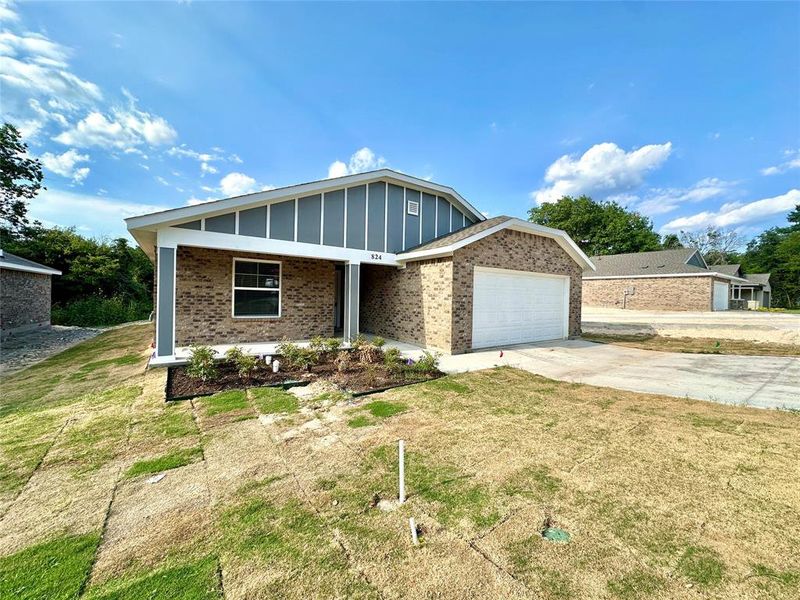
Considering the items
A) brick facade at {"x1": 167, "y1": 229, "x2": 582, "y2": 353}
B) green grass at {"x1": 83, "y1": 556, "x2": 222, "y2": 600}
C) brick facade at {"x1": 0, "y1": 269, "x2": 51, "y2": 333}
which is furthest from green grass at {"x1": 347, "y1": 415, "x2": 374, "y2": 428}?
brick facade at {"x1": 0, "y1": 269, "x2": 51, "y2": 333}

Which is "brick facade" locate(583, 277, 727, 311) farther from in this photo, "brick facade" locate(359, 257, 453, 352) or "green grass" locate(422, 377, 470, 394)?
"green grass" locate(422, 377, 470, 394)

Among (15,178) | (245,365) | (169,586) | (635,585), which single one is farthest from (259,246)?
(15,178)

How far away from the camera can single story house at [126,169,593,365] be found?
28.2 ft

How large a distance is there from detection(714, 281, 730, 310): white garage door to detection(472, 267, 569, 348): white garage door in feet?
69.1

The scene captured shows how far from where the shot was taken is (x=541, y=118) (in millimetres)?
15016

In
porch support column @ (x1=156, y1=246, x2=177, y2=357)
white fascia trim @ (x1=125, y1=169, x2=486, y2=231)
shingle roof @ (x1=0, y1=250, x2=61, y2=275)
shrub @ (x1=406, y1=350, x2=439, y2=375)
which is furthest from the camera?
shingle roof @ (x1=0, y1=250, x2=61, y2=275)

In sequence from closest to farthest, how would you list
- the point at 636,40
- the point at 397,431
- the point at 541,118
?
the point at 397,431
the point at 636,40
the point at 541,118

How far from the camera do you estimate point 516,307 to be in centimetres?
1129

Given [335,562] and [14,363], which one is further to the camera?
[14,363]

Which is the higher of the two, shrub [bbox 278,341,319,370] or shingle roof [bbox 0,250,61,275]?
shingle roof [bbox 0,250,61,275]

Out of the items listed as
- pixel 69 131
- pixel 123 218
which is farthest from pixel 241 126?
pixel 69 131

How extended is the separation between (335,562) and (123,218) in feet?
27.1

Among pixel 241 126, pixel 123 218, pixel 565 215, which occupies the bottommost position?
pixel 123 218

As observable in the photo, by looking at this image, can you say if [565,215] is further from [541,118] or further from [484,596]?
[484,596]
